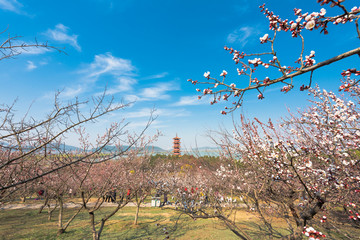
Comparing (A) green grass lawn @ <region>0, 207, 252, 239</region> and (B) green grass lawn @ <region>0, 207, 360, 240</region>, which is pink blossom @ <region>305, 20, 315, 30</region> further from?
(A) green grass lawn @ <region>0, 207, 252, 239</region>

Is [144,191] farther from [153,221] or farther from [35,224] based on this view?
[35,224]

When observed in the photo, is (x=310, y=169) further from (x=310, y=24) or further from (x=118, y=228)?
(x=118, y=228)

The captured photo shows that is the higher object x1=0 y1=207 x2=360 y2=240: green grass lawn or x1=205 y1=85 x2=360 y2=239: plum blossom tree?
x1=205 y1=85 x2=360 y2=239: plum blossom tree

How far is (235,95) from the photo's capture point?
2402 millimetres

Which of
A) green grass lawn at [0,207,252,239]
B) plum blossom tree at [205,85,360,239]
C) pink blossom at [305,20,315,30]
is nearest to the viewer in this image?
pink blossom at [305,20,315,30]

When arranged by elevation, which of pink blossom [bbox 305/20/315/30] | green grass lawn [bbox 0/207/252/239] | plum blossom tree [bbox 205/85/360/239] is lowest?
green grass lawn [bbox 0/207/252/239]

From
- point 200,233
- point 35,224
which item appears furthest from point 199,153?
point 35,224

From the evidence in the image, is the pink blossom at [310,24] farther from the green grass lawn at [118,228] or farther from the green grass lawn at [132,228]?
the green grass lawn at [118,228]

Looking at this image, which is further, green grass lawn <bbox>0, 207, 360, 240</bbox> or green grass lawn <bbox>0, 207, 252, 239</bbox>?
green grass lawn <bbox>0, 207, 252, 239</bbox>

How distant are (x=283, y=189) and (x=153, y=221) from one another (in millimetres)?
9392

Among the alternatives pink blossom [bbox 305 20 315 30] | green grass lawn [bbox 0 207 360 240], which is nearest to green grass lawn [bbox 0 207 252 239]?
green grass lawn [bbox 0 207 360 240]

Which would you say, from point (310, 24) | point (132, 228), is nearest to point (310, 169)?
point (310, 24)

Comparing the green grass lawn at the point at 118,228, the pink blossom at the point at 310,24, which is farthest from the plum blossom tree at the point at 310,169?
the green grass lawn at the point at 118,228

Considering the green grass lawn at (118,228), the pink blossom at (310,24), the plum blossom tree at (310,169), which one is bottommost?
the green grass lawn at (118,228)
